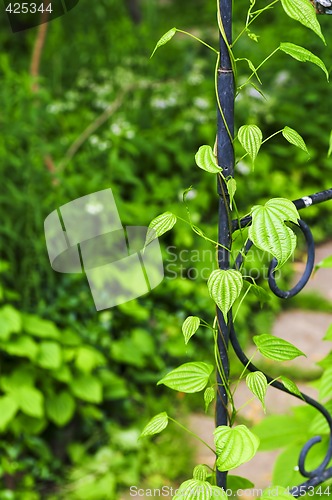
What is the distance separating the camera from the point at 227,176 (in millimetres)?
817

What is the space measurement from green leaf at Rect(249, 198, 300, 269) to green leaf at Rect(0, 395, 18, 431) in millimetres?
1711

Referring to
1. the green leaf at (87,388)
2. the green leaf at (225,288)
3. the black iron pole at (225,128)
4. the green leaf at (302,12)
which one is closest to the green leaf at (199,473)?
the black iron pole at (225,128)

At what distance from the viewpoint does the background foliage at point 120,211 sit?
94.4 inches

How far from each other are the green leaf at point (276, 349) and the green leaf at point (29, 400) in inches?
61.8

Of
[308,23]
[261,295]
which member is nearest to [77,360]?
[261,295]

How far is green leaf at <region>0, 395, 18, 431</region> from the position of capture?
7.28ft

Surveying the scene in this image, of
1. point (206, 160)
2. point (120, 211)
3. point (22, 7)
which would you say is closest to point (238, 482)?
point (206, 160)

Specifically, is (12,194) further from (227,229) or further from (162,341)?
(227,229)

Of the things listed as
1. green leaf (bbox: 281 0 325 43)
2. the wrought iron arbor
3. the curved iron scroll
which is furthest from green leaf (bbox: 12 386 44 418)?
green leaf (bbox: 281 0 325 43)

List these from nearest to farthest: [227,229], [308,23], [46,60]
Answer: [308,23]
[227,229]
[46,60]

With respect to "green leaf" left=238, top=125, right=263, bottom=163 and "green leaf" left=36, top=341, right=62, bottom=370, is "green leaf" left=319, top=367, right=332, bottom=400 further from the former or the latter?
"green leaf" left=36, top=341, right=62, bottom=370

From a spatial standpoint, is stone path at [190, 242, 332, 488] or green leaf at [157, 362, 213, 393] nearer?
green leaf at [157, 362, 213, 393]

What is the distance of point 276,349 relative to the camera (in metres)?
0.85

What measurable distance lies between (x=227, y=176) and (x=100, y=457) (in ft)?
6.20
